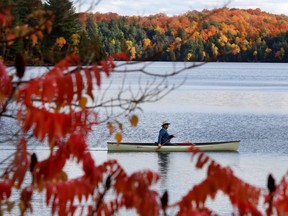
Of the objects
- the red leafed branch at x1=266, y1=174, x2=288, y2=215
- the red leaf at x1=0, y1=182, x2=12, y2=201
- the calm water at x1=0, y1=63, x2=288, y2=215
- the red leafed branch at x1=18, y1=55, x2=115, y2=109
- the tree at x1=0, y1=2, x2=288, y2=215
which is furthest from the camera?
the calm water at x1=0, y1=63, x2=288, y2=215

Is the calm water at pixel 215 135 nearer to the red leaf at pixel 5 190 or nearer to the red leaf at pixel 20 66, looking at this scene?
the red leaf at pixel 5 190

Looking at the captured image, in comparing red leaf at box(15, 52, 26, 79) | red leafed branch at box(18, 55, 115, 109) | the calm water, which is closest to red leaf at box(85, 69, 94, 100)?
red leafed branch at box(18, 55, 115, 109)

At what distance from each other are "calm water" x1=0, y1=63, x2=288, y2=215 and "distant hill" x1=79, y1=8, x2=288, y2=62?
47.7 inches

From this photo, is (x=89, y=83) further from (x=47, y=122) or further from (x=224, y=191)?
(x=224, y=191)

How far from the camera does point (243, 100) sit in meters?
84.2

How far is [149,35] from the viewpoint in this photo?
14.9 meters

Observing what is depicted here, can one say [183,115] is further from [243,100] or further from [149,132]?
[243,100]

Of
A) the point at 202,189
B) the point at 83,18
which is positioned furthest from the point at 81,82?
the point at 83,18

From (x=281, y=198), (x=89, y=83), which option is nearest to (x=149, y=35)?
(x=281, y=198)

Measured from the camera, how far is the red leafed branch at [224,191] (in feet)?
18.1

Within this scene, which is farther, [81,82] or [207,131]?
[207,131]

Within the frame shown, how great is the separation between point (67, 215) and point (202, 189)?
1.13 meters

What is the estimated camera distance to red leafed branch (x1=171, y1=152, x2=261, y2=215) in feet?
→ 18.1

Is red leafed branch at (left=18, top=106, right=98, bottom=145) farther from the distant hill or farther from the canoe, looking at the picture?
the canoe
